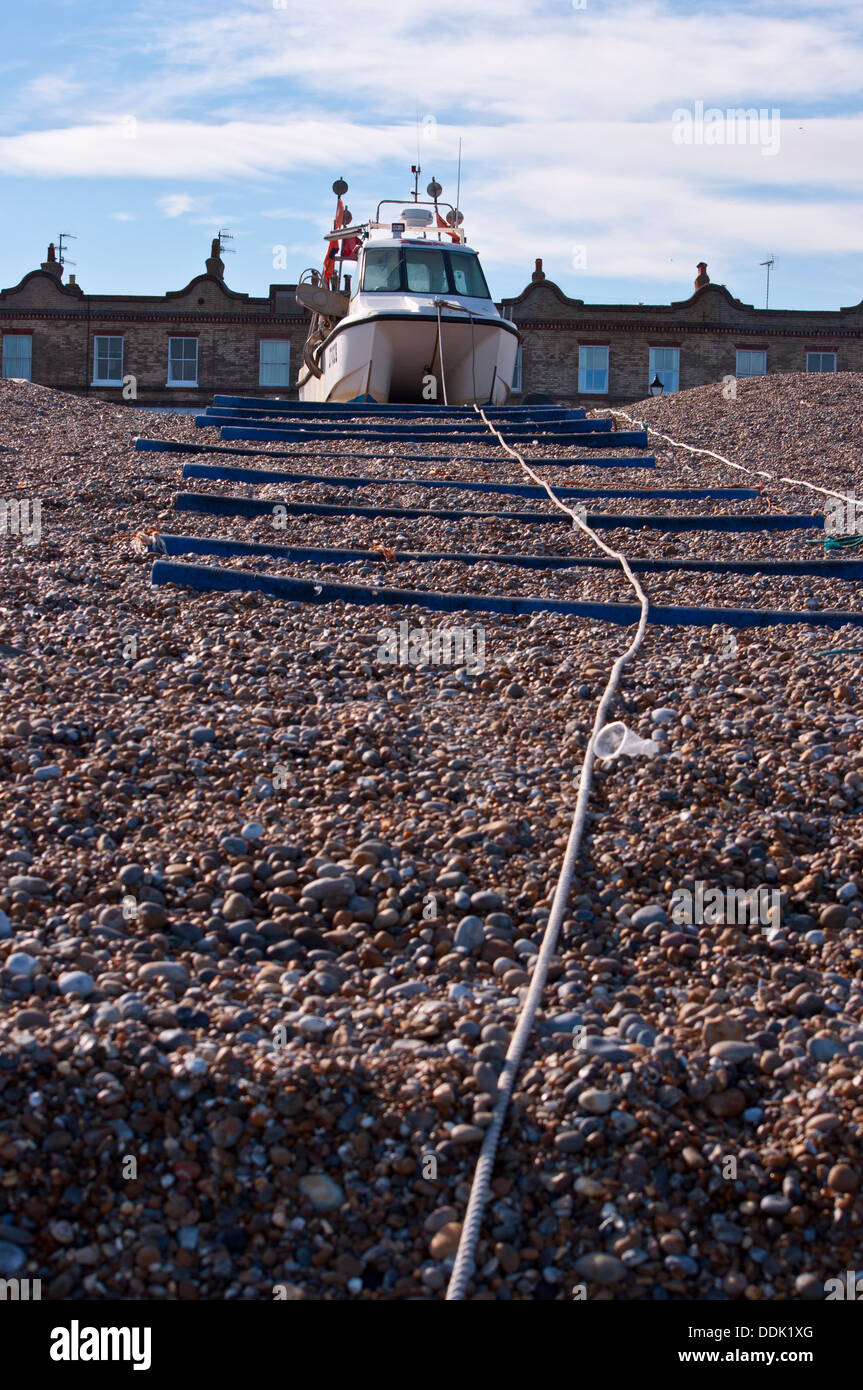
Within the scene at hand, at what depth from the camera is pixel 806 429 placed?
601 inches

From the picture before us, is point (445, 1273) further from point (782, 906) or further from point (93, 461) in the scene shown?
point (93, 461)

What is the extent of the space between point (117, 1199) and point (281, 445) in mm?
11388

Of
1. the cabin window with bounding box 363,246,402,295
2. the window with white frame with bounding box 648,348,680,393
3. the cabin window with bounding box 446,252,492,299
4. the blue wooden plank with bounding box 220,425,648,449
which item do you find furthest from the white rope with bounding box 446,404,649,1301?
the window with white frame with bounding box 648,348,680,393

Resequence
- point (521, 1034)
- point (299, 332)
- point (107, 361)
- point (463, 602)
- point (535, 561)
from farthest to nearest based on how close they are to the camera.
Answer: point (107, 361) < point (299, 332) < point (535, 561) < point (463, 602) < point (521, 1034)

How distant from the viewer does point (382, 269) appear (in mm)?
19531

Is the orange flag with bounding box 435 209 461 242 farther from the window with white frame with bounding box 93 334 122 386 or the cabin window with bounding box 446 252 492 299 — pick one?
the window with white frame with bounding box 93 334 122 386

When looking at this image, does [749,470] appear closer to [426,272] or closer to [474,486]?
[474,486]

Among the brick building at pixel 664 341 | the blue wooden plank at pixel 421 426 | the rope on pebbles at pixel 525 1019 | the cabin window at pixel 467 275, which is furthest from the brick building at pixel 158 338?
the rope on pebbles at pixel 525 1019

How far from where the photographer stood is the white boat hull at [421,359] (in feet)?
60.7

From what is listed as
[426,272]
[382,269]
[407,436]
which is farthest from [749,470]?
[382,269]

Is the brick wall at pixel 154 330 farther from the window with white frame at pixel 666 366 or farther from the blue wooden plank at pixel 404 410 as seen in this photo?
the blue wooden plank at pixel 404 410

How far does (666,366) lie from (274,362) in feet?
35.5

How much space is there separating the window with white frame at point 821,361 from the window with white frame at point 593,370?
5.78 m

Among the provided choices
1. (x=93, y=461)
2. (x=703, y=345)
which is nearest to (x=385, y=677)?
(x=93, y=461)
